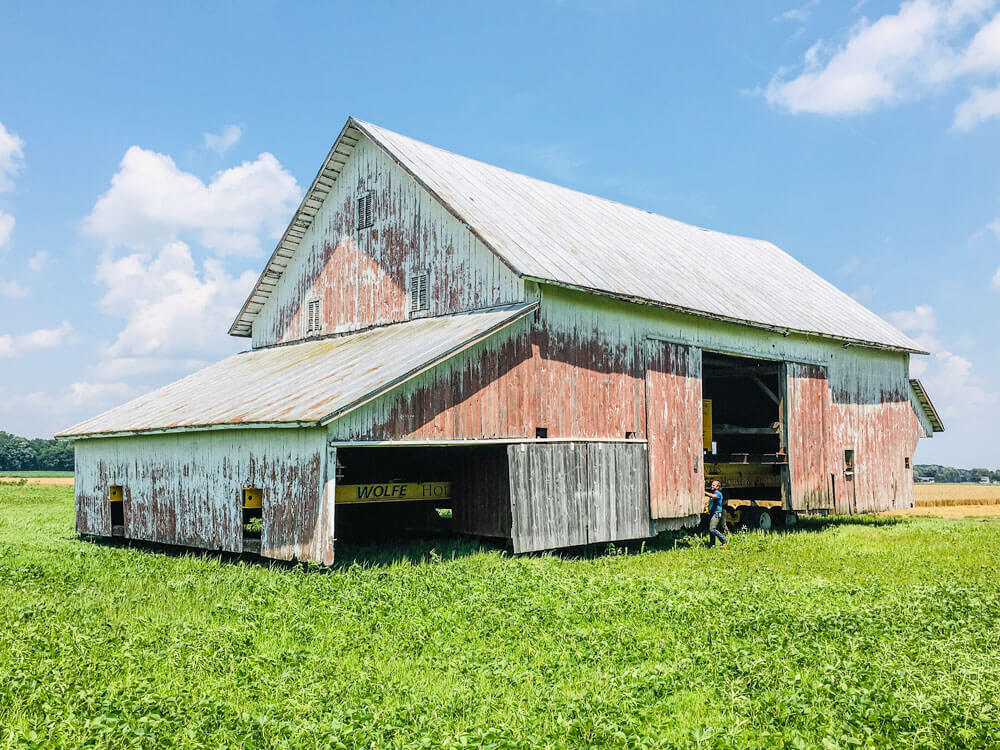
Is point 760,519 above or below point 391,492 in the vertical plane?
below

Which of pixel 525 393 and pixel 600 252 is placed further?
pixel 600 252

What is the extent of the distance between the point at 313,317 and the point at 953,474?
135 m

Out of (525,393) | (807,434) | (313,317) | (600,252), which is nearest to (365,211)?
(313,317)

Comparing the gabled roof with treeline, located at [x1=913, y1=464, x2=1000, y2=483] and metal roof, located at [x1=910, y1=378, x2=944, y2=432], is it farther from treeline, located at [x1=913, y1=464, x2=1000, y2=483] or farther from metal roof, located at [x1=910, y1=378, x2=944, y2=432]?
treeline, located at [x1=913, y1=464, x2=1000, y2=483]

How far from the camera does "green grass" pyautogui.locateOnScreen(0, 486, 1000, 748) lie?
8.17 meters

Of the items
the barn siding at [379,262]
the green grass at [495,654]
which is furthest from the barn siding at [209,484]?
the barn siding at [379,262]

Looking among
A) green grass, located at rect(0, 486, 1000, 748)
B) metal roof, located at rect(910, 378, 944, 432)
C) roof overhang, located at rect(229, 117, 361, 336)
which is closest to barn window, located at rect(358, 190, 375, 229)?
roof overhang, located at rect(229, 117, 361, 336)

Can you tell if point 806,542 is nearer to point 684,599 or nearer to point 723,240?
point 684,599

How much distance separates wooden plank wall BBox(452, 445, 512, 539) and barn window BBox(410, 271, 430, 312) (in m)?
4.11

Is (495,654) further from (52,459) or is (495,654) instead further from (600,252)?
(52,459)

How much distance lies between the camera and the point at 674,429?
2320 centimetres

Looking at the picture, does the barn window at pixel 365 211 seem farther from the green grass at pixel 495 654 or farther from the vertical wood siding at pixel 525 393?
the green grass at pixel 495 654

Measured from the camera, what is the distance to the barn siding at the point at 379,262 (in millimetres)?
A: 21609

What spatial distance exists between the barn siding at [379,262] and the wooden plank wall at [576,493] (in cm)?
379
